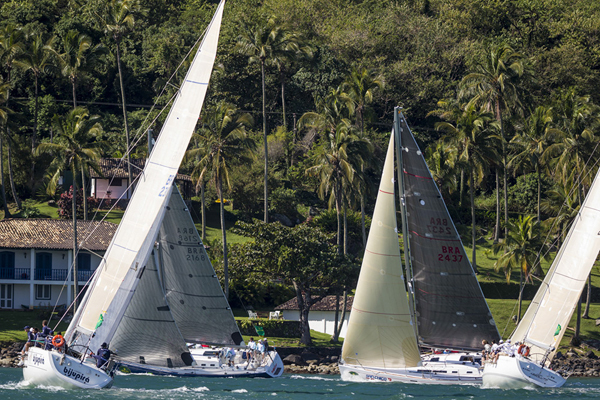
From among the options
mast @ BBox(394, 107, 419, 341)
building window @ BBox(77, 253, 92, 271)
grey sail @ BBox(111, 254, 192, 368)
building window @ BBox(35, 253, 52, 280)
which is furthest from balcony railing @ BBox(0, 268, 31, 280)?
mast @ BBox(394, 107, 419, 341)

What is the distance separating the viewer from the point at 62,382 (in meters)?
32.0

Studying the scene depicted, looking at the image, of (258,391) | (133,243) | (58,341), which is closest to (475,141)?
(258,391)

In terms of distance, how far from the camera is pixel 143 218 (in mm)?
30750

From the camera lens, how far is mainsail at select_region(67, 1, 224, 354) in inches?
1211

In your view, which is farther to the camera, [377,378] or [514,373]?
[377,378]

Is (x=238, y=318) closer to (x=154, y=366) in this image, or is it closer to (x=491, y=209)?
(x=154, y=366)

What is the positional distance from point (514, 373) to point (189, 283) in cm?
1623

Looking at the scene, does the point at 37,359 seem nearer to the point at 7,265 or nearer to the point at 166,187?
the point at 166,187

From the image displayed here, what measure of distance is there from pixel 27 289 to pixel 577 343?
4079 centimetres

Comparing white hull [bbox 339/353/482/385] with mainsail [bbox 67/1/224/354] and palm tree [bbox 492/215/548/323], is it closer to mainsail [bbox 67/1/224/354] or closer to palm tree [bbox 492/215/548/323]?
mainsail [bbox 67/1/224/354]

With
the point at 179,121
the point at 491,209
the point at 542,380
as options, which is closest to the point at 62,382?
the point at 179,121

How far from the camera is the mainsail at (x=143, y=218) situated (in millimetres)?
30766

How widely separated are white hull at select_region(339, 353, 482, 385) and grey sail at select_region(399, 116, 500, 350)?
3.84 feet

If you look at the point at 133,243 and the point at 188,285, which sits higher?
the point at 133,243
